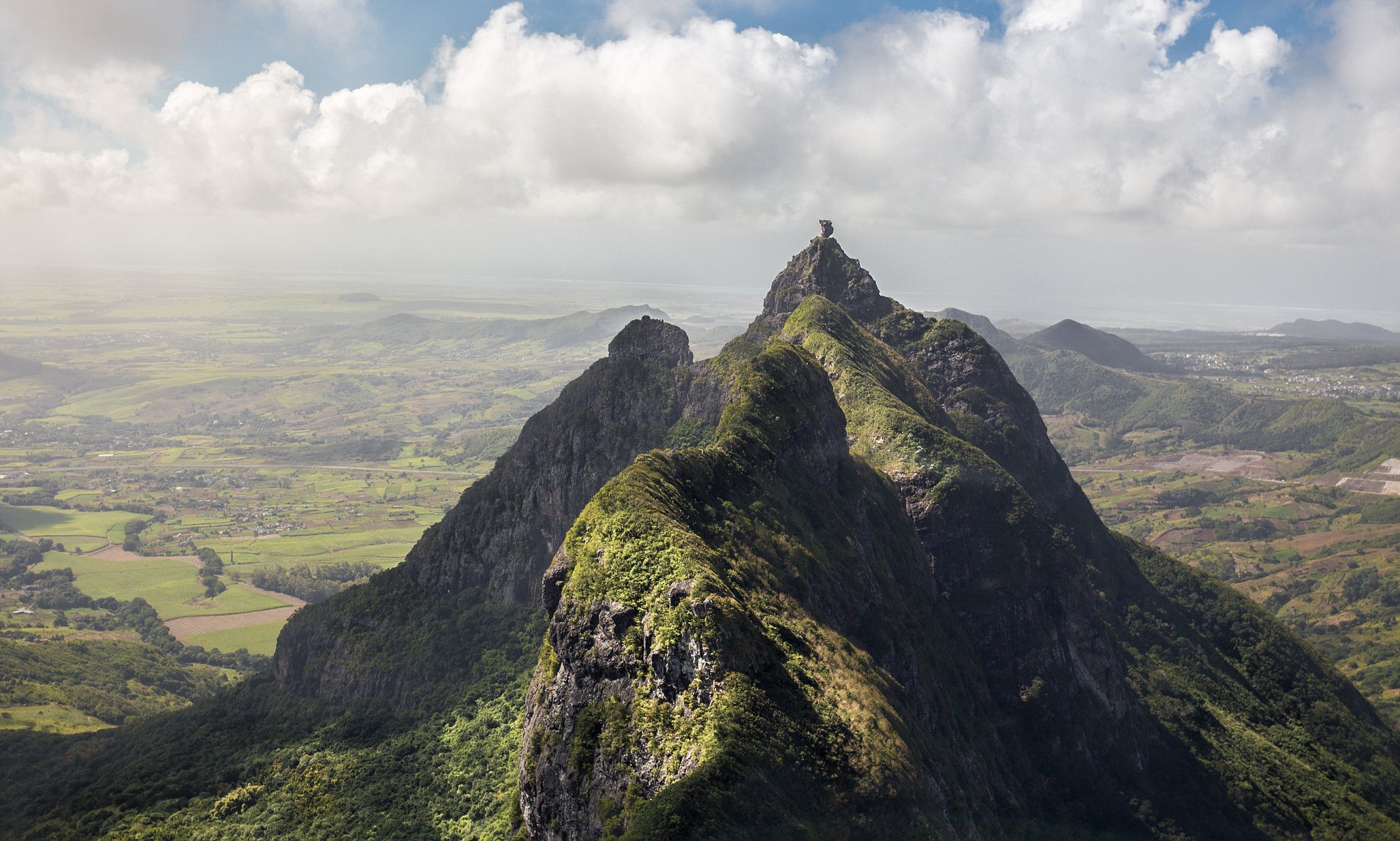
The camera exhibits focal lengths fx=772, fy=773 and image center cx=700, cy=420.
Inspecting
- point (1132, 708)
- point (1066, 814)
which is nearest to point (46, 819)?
point (1066, 814)

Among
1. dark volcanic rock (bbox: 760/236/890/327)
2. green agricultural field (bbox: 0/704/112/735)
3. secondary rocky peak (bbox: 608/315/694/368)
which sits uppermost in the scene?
dark volcanic rock (bbox: 760/236/890/327)

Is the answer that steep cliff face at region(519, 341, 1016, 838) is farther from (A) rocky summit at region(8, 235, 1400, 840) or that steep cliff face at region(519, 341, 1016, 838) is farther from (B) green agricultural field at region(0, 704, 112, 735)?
(B) green agricultural field at region(0, 704, 112, 735)

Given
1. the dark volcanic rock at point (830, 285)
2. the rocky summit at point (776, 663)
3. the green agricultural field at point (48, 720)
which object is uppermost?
the dark volcanic rock at point (830, 285)

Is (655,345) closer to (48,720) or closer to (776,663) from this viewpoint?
(776,663)

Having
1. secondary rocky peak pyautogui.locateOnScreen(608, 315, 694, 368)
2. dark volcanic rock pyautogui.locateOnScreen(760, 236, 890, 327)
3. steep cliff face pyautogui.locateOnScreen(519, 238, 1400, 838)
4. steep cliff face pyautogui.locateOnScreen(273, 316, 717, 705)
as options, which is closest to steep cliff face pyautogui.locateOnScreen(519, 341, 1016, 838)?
steep cliff face pyautogui.locateOnScreen(519, 238, 1400, 838)

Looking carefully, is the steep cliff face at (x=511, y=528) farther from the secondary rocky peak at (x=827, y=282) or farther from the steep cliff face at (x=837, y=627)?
the secondary rocky peak at (x=827, y=282)

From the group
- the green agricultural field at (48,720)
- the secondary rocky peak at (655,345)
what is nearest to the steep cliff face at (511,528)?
the secondary rocky peak at (655,345)

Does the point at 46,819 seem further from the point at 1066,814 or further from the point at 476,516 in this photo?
the point at 1066,814
